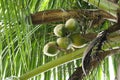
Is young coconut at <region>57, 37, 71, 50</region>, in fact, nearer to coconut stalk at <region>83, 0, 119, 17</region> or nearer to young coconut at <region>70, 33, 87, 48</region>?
young coconut at <region>70, 33, 87, 48</region>

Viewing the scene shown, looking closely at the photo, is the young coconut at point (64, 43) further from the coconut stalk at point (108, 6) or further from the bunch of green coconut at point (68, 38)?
the coconut stalk at point (108, 6)

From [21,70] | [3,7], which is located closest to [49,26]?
[21,70]

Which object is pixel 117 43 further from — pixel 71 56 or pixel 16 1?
pixel 16 1

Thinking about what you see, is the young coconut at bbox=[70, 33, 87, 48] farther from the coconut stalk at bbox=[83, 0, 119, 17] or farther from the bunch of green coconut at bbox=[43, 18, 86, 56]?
the coconut stalk at bbox=[83, 0, 119, 17]

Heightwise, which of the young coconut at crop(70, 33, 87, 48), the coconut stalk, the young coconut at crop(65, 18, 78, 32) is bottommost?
the young coconut at crop(70, 33, 87, 48)

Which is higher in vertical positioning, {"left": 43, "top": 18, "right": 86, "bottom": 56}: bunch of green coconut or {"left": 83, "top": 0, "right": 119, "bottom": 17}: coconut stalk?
{"left": 83, "top": 0, "right": 119, "bottom": 17}: coconut stalk

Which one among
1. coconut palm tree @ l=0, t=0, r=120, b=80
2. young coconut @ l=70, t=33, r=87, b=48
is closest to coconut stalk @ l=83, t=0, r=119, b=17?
coconut palm tree @ l=0, t=0, r=120, b=80

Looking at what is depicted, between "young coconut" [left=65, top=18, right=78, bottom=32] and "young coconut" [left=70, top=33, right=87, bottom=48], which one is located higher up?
"young coconut" [left=65, top=18, right=78, bottom=32]

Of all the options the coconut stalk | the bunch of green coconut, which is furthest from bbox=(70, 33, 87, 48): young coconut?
the coconut stalk

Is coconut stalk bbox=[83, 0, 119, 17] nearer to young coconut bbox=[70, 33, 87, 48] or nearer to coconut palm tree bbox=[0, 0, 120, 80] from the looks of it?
coconut palm tree bbox=[0, 0, 120, 80]

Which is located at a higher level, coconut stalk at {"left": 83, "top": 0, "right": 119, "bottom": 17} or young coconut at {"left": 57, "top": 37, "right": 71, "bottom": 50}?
coconut stalk at {"left": 83, "top": 0, "right": 119, "bottom": 17}

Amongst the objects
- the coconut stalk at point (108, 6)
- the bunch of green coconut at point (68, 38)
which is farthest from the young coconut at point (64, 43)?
the coconut stalk at point (108, 6)

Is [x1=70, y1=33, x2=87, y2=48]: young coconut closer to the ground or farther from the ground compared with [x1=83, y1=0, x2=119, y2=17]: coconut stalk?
closer to the ground
